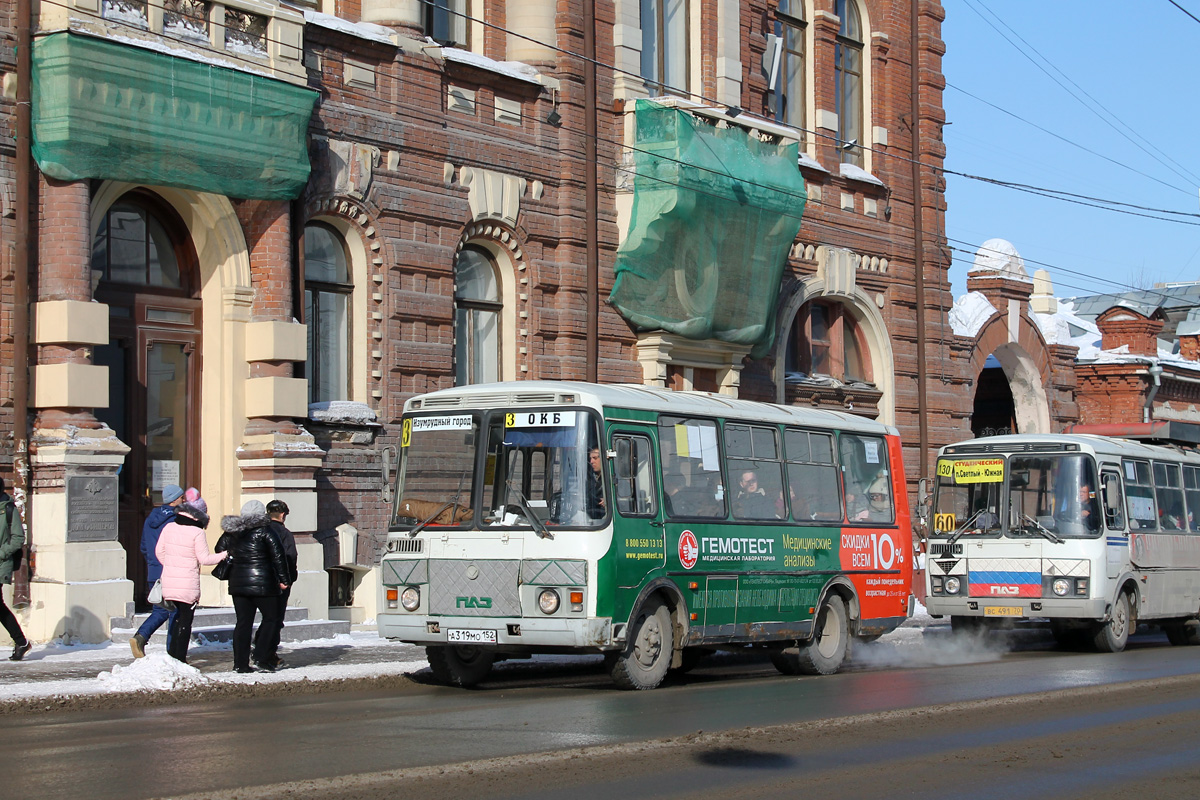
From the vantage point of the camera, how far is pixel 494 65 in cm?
2195

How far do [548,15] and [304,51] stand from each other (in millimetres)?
4749

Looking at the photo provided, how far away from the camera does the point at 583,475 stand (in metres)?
13.4

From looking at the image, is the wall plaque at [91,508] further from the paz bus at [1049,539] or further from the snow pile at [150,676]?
the paz bus at [1049,539]

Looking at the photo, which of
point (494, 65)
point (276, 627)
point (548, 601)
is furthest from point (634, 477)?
point (494, 65)

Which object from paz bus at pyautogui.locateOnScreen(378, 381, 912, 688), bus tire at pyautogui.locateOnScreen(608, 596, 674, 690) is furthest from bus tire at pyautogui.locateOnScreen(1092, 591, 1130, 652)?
bus tire at pyautogui.locateOnScreen(608, 596, 674, 690)

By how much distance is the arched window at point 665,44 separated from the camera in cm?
2492

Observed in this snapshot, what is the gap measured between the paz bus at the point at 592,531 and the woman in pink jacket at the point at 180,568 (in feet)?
5.43

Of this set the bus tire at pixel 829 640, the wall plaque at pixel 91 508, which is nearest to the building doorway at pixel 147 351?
the wall plaque at pixel 91 508

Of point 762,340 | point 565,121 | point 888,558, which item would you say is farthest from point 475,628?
point 762,340

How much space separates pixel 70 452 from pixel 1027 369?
24.7m

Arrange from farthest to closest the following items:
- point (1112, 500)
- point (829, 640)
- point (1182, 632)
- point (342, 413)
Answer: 1. point (1182, 632)
2. point (1112, 500)
3. point (342, 413)
4. point (829, 640)

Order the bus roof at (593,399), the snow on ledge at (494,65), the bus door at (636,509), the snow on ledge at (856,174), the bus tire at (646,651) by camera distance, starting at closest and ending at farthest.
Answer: the bus door at (636,509) < the bus tire at (646,651) < the bus roof at (593,399) < the snow on ledge at (494,65) < the snow on ledge at (856,174)

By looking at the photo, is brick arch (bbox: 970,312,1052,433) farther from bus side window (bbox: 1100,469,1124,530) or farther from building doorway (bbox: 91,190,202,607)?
building doorway (bbox: 91,190,202,607)

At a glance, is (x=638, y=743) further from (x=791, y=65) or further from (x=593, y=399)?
(x=791, y=65)
